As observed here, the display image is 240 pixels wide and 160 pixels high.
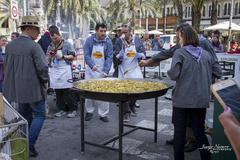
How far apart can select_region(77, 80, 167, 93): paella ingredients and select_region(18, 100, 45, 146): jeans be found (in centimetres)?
64

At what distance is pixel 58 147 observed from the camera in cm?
538

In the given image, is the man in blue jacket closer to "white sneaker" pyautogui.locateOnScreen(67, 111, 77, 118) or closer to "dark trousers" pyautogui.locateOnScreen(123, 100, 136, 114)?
"dark trousers" pyautogui.locateOnScreen(123, 100, 136, 114)

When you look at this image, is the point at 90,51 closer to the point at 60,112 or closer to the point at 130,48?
the point at 130,48

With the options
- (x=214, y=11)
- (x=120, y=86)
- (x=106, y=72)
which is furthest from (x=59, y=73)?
(x=214, y=11)

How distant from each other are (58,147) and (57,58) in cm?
222

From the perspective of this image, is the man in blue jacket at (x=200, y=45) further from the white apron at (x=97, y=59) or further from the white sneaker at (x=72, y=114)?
the white sneaker at (x=72, y=114)

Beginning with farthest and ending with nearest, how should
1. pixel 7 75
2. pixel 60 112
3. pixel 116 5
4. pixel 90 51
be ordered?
pixel 116 5, pixel 60 112, pixel 90 51, pixel 7 75

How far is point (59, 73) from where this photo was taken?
708cm

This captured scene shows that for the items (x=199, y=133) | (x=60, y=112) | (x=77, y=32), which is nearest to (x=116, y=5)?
(x=77, y=32)

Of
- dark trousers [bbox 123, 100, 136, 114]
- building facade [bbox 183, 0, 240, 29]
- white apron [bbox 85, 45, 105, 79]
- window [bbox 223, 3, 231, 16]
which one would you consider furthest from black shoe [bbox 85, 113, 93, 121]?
window [bbox 223, 3, 231, 16]

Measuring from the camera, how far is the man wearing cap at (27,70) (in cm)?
470

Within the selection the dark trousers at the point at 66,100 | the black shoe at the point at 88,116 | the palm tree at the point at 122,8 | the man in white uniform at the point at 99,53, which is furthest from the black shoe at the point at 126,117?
the palm tree at the point at 122,8

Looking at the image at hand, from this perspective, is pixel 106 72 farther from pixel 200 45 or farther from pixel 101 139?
pixel 200 45

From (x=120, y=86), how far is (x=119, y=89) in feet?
0.83
